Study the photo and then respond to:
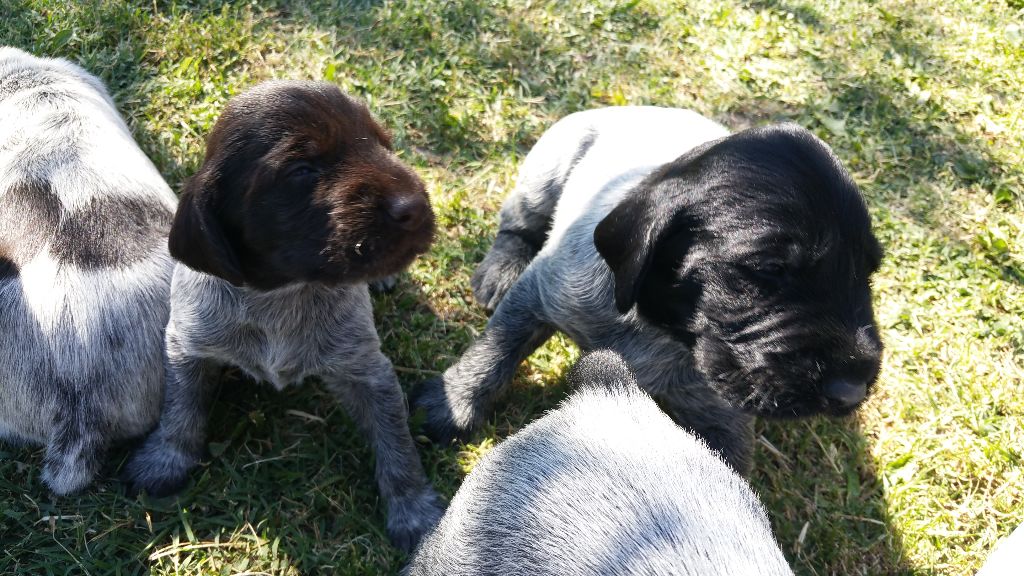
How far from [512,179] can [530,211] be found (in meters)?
0.73

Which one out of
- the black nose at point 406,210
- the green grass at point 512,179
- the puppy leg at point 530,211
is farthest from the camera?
the puppy leg at point 530,211

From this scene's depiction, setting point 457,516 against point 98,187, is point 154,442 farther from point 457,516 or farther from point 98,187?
point 457,516

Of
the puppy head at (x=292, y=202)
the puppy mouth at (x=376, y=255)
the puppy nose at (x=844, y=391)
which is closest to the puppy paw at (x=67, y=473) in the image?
the puppy head at (x=292, y=202)

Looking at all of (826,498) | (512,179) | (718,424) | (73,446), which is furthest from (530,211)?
(73,446)

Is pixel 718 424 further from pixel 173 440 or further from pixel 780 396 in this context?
pixel 173 440

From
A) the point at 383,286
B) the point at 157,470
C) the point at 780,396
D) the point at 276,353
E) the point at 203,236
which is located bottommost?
the point at 157,470

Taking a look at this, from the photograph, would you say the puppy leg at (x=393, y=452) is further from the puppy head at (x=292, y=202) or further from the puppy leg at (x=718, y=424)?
the puppy leg at (x=718, y=424)

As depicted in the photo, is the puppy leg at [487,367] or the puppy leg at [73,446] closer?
the puppy leg at [73,446]

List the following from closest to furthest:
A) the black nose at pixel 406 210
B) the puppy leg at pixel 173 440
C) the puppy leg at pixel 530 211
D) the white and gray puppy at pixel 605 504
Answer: the white and gray puppy at pixel 605 504, the black nose at pixel 406 210, the puppy leg at pixel 173 440, the puppy leg at pixel 530 211

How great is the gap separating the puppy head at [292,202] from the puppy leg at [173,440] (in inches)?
31.7

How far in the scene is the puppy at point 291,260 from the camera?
10.6ft

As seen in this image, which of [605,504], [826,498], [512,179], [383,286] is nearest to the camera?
[605,504]

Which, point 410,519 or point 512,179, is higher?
point 512,179

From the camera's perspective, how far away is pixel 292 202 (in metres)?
3.24
